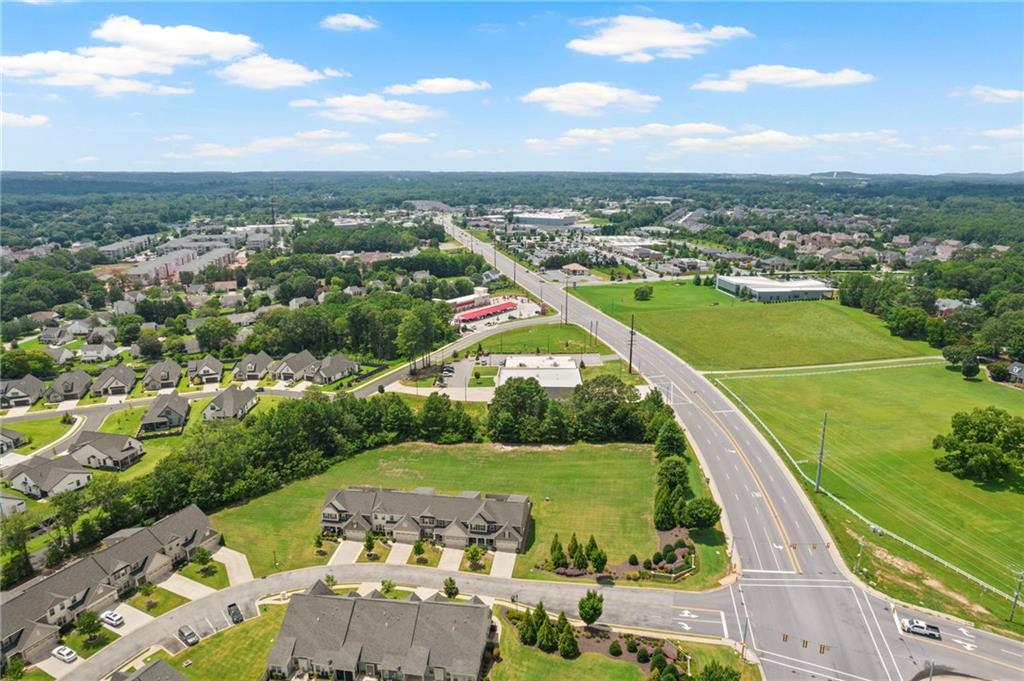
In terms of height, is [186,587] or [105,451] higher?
Answer: [105,451]

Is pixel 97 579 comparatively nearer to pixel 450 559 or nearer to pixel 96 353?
pixel 450 559

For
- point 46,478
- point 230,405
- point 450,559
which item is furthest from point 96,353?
point 450,559

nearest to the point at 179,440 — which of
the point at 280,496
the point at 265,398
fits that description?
the point at 265,398

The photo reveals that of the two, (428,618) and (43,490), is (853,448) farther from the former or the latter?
(43,490)

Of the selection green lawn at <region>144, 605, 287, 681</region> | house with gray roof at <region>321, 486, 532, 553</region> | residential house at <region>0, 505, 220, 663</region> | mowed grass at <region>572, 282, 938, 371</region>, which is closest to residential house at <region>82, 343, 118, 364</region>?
residential house at <region>0, 505, 220, 663</region>

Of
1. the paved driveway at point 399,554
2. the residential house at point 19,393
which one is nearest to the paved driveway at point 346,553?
the paved driveway at point 399,554

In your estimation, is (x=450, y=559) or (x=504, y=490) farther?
(x=504, y=490)

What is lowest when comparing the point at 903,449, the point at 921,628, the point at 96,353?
the point at 921,628
